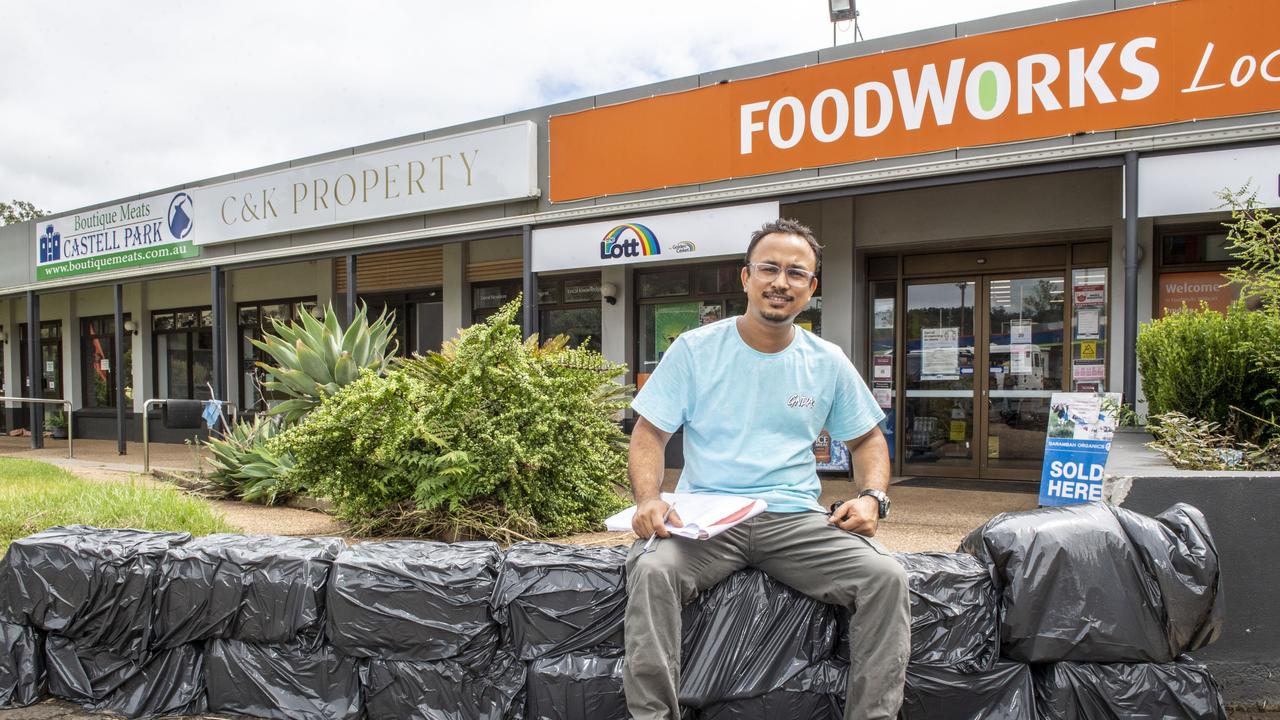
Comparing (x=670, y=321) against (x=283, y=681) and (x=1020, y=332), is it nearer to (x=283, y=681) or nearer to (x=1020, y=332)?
(x=1020, y=332)

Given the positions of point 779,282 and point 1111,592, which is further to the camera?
point 779,282

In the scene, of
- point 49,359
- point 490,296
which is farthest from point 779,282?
point 49,359

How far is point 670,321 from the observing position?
10602 millimetres

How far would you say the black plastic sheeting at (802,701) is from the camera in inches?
111

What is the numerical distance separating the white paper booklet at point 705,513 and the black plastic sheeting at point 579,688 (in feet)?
1.67

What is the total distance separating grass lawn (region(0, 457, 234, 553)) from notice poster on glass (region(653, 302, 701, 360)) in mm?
5898

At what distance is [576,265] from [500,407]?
14.0 feet

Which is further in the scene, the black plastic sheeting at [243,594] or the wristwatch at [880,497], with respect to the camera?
the black plastic sheeting at [243,594]

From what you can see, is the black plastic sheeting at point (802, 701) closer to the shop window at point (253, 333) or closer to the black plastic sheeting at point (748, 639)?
the black plastic sheeting at point (748, 639)

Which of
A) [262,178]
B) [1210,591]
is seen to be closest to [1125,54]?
[1210,591]

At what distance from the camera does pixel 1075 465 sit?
6328 mm

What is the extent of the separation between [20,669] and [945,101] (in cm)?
728

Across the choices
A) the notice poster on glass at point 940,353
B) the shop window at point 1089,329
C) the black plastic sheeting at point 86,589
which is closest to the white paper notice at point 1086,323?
the shop window at point 1089,329

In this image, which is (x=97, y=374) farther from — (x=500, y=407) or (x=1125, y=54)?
(x=1125, y=54)
